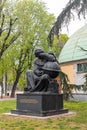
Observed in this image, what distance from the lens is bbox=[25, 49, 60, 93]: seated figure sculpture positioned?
13.1 m

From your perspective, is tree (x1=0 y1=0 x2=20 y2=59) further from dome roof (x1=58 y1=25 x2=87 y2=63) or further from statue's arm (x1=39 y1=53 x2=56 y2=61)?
statue's arm (x1=39 y1=53 x2=56 y2=61)

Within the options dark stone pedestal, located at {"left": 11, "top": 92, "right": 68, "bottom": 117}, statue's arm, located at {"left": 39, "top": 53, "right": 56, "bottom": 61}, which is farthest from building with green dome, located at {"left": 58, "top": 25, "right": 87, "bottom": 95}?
dark stone pedestal, located at {"left": 11, "top": 92, "right": 68, "bottom": 117}

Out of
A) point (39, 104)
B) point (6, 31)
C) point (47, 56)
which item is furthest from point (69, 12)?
point (6, 31)

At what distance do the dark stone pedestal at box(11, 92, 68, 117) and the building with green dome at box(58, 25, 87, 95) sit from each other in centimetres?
1758

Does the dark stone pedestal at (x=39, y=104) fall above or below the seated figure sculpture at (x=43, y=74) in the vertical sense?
below

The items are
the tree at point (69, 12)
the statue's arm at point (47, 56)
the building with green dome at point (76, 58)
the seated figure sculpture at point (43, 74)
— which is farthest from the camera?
the building with green dome at point (76, 58)

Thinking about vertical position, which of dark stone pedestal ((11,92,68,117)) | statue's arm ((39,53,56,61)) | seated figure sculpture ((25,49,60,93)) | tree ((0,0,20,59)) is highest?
tree ((0,0,20,59))

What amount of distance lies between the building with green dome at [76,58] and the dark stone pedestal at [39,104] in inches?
692

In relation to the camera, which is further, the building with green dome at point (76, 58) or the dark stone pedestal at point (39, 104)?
the building with green dome at point (76, 58)

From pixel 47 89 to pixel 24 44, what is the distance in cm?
2156

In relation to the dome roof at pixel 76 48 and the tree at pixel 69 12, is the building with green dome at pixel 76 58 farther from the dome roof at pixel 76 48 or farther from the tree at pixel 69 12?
the tree at pixel 69 12

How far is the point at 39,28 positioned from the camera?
34.8 metres

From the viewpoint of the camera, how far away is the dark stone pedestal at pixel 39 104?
12500 mm

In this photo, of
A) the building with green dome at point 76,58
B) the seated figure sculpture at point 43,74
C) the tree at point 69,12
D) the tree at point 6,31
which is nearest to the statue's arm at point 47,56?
the seated figure sculpture at point 43,74
